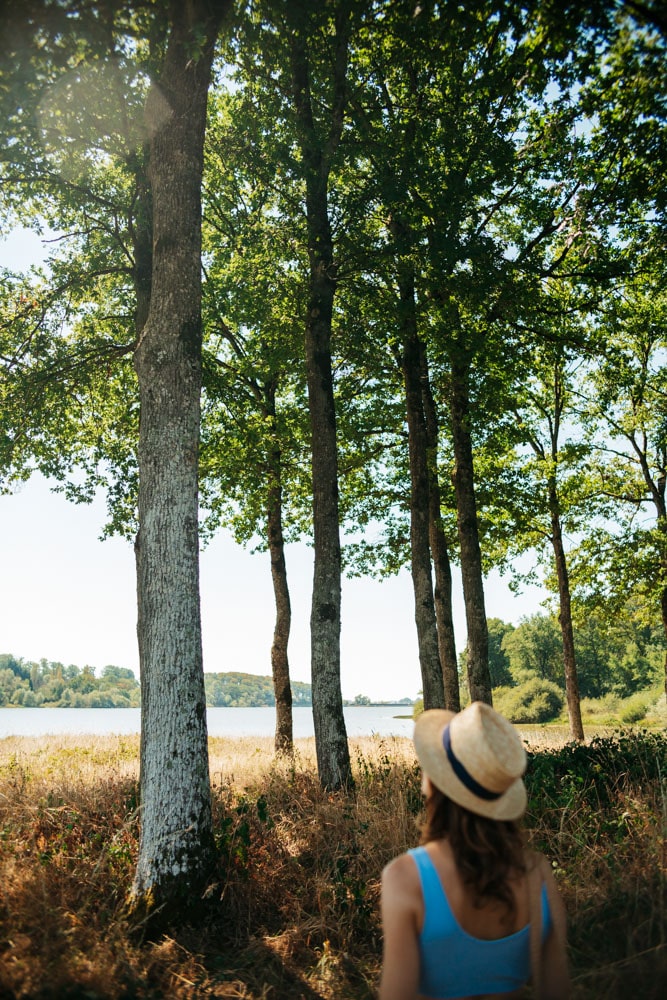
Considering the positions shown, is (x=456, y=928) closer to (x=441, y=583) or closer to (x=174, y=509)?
(x=174, y=509)

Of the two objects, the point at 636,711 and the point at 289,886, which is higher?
the point at 289,886

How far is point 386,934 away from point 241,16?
10563 mm

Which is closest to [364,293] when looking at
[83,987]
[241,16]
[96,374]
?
[241,16]

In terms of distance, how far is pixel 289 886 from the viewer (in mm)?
6781

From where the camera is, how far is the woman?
2.37 metres

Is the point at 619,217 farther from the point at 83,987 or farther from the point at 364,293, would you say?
the point at 83,987

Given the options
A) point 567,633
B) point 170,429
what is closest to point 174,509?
point 170,429

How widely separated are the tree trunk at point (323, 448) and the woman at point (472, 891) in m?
8.19

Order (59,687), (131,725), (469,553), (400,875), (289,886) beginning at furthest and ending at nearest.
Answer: (59,687) < (131,725) < (469,553) < (289,886) < (400,875)

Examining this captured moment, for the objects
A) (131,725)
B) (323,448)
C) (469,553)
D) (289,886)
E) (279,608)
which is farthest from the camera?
(131,725)

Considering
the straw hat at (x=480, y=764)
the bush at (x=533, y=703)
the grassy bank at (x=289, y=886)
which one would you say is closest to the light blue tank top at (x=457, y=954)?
the straw hat at (x=480, y=764)

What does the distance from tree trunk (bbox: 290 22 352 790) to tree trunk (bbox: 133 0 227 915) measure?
332cm

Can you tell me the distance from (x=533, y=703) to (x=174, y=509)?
6042 cm

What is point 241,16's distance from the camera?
9008 mm
